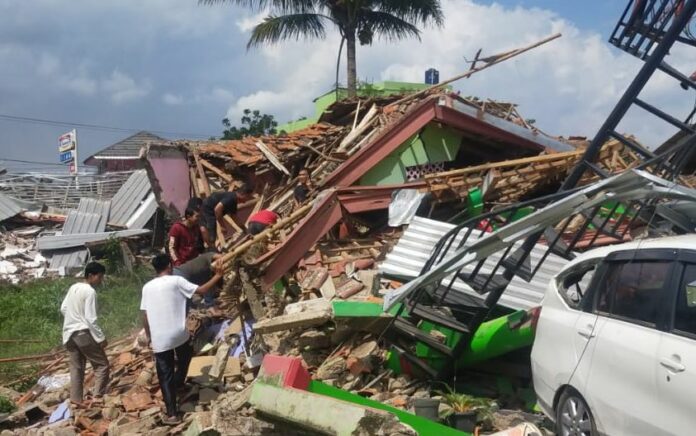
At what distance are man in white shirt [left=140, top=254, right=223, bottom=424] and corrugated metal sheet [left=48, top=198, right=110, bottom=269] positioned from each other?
41.2ft

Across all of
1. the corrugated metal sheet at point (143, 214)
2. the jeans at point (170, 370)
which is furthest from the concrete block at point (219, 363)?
the corrugated metal sheet at point (143, 214)

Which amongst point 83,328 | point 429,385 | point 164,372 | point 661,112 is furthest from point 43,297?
point 661,112

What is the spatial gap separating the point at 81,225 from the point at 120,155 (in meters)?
29.3

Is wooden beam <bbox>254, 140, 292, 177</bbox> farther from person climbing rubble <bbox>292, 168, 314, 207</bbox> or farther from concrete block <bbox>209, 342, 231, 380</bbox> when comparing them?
concrete block <bbox>209, 342, 231, 380</bbox>

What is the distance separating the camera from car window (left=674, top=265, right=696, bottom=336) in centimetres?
371

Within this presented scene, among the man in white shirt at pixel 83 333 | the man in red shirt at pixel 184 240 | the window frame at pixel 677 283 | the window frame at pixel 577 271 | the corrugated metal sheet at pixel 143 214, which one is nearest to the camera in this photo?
the window frame at pixel 677 283

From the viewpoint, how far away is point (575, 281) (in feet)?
17.3

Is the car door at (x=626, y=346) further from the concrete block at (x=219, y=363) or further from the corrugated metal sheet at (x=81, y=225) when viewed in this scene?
the corrugated metal sheet at (x=81, y=225)

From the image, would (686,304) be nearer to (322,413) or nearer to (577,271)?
Result: (577,271)

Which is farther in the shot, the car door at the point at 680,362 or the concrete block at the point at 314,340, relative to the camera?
the concrete block at the point at 314,340

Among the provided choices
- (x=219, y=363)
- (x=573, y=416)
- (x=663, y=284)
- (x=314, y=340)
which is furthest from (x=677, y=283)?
(x=219, y=363)

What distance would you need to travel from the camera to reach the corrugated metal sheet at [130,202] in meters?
19.2

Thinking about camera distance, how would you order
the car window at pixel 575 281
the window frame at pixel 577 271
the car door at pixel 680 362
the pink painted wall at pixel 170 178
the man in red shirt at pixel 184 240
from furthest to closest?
1. the pink painted wall at pixel 170 178
2. the man in red shirt at pixel 184 240
3. the car window at pixel 575 281
4. the window frame at pixel 577 271
5. the car door at pixel 680 362

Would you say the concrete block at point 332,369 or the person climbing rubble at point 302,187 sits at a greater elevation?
the person climbing rubble at point 302,187
